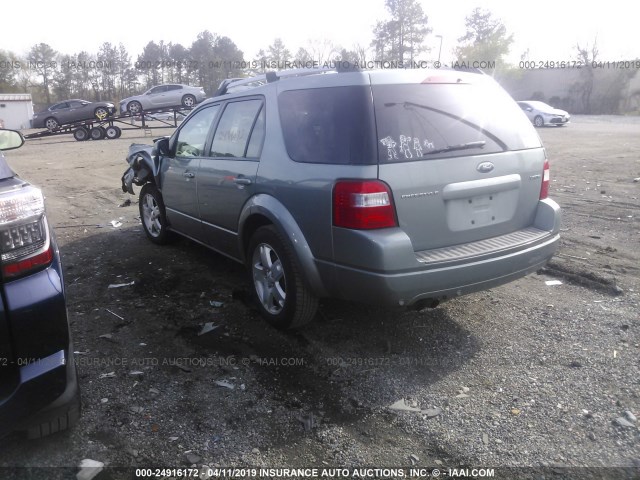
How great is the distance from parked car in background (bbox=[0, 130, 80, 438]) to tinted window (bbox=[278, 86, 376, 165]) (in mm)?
1798

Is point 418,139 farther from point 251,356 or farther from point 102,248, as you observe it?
point 102,248

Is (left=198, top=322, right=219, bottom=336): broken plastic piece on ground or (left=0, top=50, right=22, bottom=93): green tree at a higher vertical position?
(left=0, top=50, right=22, bottom=93): green tree

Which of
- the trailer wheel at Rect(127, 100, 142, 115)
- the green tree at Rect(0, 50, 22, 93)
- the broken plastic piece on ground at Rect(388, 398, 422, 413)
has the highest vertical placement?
the green tree at Rect(0, 50, 22, 93)

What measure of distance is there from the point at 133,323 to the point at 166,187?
207 centimetres

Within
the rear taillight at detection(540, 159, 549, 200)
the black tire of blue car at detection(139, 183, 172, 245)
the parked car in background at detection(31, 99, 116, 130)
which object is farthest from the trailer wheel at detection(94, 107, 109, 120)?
the rear taillight at detection(540, 159, 549, 200)

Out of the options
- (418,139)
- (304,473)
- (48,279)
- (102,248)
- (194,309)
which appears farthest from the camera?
(102,248)

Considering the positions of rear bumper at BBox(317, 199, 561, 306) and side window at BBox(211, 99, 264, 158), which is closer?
rear bumper at BBox(317, 199, 561, 306)

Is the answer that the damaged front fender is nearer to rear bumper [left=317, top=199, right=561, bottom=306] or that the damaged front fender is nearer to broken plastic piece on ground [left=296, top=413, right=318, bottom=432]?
rear bumper [left=317, top=199, right=561, bottom=306]

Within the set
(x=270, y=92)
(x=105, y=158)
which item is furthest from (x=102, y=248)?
(x=105, y=158)

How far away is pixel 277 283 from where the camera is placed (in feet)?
13.3

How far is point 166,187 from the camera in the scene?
589 centimetres

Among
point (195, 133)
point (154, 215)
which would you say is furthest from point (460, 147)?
point (154, 215)

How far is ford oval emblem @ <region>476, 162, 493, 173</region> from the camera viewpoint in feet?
11.7

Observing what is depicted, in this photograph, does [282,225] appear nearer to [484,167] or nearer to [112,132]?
[484,167]
